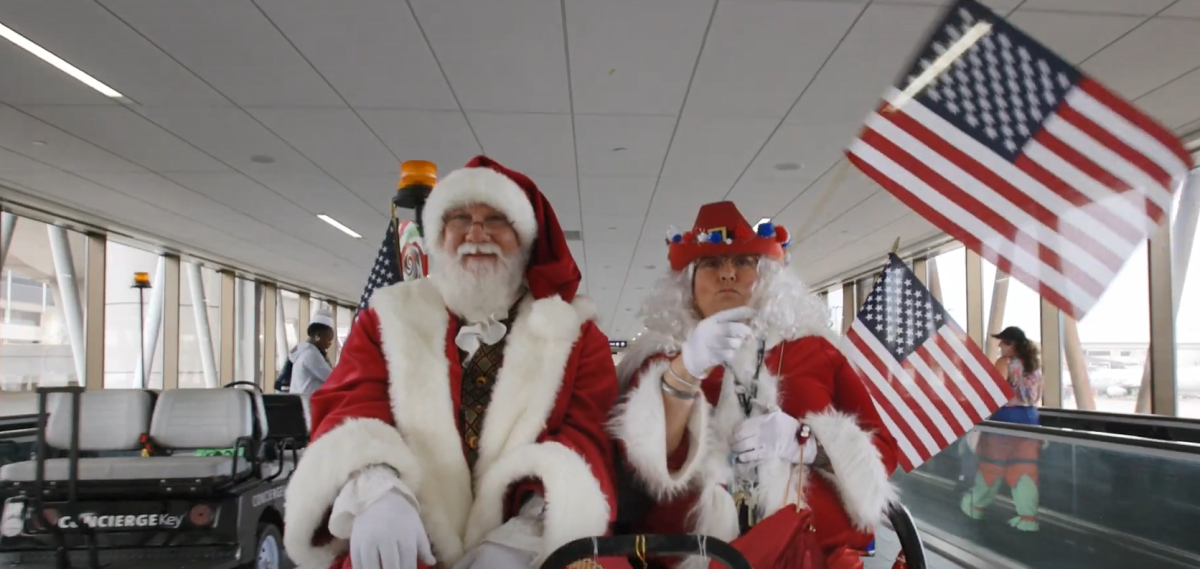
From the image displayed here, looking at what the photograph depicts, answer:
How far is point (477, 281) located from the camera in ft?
5.89

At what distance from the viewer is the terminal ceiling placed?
352cm

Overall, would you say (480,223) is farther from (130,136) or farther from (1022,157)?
(130,136)

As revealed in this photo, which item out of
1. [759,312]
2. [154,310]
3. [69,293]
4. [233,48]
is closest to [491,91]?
[233,48]

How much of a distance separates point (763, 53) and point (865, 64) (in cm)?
64

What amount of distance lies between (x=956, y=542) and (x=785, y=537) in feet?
15.0

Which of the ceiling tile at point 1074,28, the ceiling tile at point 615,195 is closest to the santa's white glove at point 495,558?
the ceiling tile at point 1074,28

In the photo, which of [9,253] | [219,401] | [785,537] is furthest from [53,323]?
[785,537]

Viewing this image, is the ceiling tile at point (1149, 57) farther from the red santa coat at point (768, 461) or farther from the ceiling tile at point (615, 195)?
the ceiling tile at point (615, 195)

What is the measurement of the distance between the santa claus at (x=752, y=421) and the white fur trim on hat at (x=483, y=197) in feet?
1.50

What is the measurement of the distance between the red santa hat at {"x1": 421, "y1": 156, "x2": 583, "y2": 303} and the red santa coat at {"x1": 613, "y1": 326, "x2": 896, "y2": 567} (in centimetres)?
31

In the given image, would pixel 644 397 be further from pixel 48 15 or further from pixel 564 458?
pixel 48 15

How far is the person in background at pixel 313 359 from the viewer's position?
5.50 m

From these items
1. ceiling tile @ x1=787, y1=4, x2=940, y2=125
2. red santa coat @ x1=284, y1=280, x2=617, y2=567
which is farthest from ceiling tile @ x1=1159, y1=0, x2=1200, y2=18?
red santa coat @ x1=284, y1=280, x2=617, y2=567

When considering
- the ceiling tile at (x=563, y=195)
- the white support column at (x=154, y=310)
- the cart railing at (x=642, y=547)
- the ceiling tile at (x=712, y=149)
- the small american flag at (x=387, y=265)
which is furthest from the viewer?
the white support column at (x=154, y=310)
